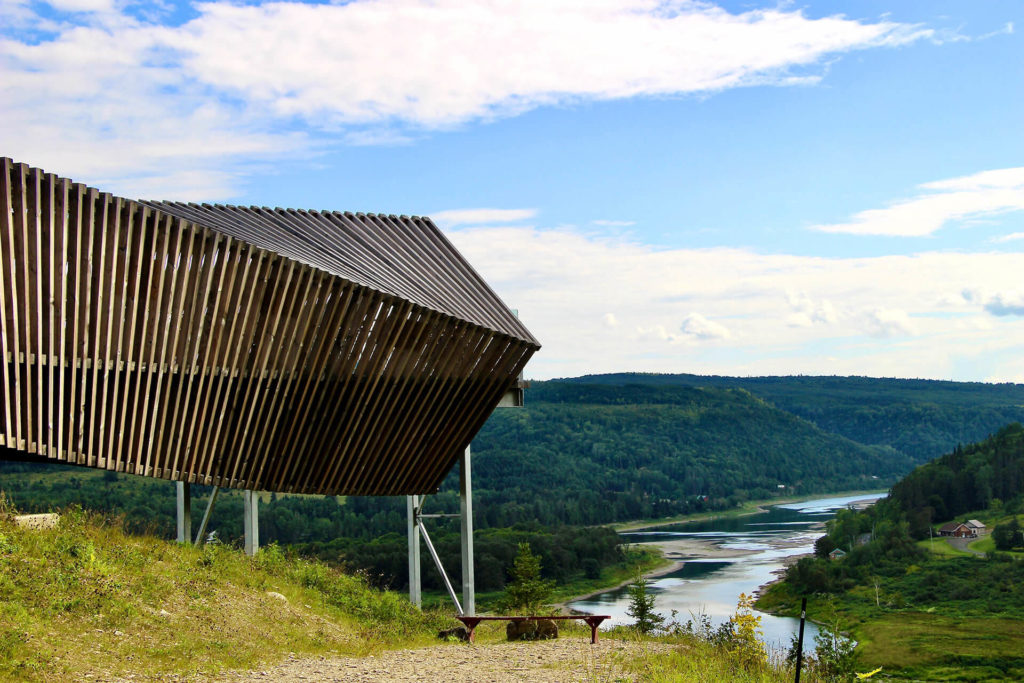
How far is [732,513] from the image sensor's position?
4653 inches

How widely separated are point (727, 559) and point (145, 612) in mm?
74711

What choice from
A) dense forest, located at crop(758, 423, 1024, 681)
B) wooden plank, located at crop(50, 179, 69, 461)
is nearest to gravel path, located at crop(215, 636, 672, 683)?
wooden plank, located at crop(50, 179, 69, 461)

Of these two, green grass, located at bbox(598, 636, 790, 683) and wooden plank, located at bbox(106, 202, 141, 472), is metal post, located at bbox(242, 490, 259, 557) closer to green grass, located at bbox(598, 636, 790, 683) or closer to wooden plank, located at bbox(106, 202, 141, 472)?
wooden plank, located at bbox(106, 202, 141, 472)

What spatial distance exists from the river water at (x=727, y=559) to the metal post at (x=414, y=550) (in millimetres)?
19570

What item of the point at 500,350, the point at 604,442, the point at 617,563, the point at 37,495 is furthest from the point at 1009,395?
the point at 500,350

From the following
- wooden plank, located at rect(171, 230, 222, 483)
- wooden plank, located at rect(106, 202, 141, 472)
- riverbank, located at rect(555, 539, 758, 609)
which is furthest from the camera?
riverbank, located at rect(555, 539, 758, 609)

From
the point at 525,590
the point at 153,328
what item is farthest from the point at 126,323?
the point at 525,590

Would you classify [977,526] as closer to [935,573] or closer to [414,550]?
[935,573]

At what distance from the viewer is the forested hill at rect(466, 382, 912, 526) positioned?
108 meters

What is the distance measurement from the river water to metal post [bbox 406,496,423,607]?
64.2 ft

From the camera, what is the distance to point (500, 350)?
40.2 ft

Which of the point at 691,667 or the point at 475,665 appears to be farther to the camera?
the point at 691,667

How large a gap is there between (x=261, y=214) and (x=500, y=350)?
4.49 metres

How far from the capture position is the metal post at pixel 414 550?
15.8 meters
